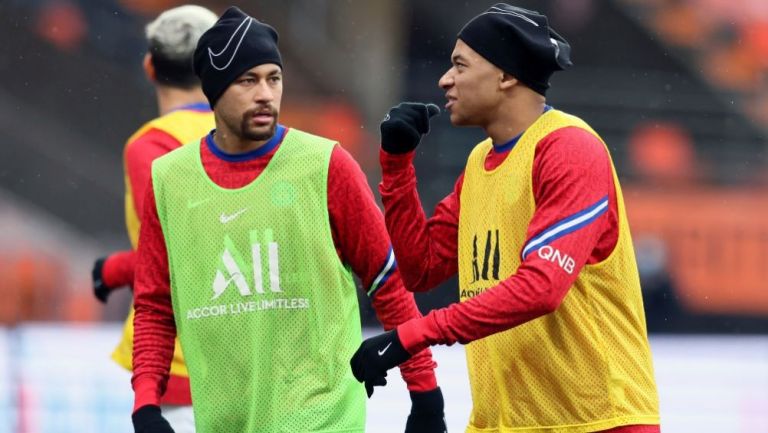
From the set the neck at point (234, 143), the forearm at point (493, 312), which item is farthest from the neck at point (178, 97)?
the forearm at point (493, 312)

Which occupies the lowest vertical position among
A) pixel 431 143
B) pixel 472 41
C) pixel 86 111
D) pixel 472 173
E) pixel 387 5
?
pixel 472 173

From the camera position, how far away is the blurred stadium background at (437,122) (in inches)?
567

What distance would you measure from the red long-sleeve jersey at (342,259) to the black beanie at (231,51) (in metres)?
0.19

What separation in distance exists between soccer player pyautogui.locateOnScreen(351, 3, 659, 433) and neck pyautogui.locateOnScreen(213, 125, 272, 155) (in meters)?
0.39

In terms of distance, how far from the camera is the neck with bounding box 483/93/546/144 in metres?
4.33

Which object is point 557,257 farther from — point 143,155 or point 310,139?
point 143,155

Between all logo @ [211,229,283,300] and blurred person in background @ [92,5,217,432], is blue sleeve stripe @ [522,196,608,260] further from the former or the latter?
blurred person in background @ [92,5,217,432]

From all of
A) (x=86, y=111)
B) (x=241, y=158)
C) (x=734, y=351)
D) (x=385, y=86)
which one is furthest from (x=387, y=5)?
(x=241, y=158)

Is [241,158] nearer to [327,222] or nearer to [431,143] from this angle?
[327,222]

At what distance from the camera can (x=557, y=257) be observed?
13.0 feet

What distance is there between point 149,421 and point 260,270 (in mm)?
521

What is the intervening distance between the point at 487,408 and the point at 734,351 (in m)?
5.26

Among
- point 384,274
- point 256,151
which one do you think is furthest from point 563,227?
point 256,151

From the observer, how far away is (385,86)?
1709 centimetres
